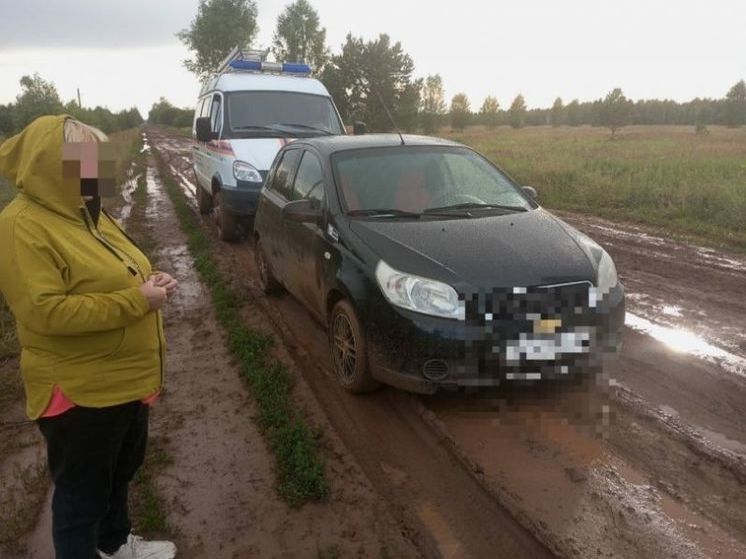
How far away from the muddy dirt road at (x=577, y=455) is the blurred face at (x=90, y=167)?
2.01m

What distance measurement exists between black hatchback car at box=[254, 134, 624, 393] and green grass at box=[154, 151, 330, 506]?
0.47 metres

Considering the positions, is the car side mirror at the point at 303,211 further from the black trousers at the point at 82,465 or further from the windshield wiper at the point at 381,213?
the black trousers at the point at 82,465

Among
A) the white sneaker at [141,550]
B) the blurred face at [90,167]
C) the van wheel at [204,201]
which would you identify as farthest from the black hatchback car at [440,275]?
the van wheel at [204,201]

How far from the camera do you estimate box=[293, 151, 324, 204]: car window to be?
4.73m

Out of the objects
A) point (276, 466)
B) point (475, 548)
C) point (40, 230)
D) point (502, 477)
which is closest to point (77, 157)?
point (40, 230)

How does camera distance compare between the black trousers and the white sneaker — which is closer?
the black trousers

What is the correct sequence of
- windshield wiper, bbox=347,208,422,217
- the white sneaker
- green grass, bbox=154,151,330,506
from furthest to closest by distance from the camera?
windshield wiper, bbox=347,208,422,217 → green grass, bbox=154,151,330,506 → the white sneaker

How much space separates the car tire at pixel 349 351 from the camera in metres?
3.82

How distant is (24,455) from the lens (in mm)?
3543

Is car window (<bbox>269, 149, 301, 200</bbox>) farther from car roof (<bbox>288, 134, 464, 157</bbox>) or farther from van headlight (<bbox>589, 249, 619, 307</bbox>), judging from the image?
van headlight (<bbox>589, 249, 619, 307</bbox>)

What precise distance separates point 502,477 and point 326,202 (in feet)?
7.73

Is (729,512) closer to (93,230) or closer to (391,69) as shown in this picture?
(93,230)

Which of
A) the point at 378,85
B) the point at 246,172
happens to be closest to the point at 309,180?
the point at 246,172

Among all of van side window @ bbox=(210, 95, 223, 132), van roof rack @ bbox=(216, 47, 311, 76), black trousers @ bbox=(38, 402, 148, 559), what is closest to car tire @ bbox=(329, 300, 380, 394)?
black trousers @ bbox=(38, 402, 148, 559)
